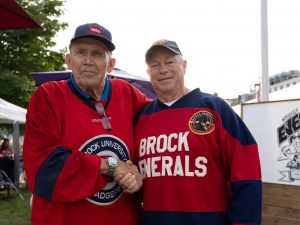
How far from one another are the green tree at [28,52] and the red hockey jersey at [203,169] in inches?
631

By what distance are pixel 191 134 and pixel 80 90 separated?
0.72 meters

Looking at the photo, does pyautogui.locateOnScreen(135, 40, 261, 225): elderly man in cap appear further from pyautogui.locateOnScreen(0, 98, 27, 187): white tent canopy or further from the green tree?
the green tree

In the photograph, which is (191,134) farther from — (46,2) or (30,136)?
(46,2)

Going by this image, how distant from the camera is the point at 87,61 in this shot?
240cm

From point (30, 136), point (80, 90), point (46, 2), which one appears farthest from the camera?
point (46, 2)

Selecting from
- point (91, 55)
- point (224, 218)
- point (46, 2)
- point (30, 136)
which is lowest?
point (224, 218)

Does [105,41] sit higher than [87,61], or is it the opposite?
[105,41]

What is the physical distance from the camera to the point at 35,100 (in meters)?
2.27

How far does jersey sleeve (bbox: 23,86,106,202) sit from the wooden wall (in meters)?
3.17

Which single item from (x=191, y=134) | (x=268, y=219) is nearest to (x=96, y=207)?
(x=191, y=134)

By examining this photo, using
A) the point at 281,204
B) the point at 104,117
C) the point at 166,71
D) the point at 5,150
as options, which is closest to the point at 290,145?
the point at 281,204

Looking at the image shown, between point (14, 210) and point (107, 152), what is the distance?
7273 millimetres

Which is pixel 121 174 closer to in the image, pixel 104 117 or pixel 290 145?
pixel 104 117

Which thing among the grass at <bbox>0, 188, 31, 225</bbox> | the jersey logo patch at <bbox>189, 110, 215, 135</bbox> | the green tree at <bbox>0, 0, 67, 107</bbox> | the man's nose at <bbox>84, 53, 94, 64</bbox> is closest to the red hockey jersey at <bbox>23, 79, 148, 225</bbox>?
the man's nose at <bbox>84, 53, 94, 64</bbox>
